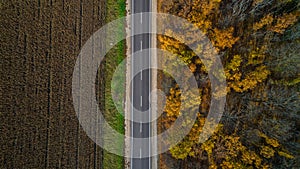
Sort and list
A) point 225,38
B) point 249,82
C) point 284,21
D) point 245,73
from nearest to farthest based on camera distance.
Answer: point 284,21, point 249,82, point 225,38, point 245,73

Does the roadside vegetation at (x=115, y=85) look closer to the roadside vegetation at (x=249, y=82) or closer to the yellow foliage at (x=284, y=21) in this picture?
the roadside vegetation at (x=249, y=82)

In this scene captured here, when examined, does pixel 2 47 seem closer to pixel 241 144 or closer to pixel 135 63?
pixel 135 63

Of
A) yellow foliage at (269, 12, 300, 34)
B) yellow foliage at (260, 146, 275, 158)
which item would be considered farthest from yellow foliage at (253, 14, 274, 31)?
yellow foliage at (260, 146, 275, 158)

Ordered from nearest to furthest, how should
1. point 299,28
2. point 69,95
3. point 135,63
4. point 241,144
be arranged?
1. point 299,28
2. point 241,144
3. point 69,95
4. point 135,63

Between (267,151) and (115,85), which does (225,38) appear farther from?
(115,85)

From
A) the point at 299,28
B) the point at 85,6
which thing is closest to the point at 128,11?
the point at 85,6

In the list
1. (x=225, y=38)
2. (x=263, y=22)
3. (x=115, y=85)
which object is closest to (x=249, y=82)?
(x=225, y=38)
